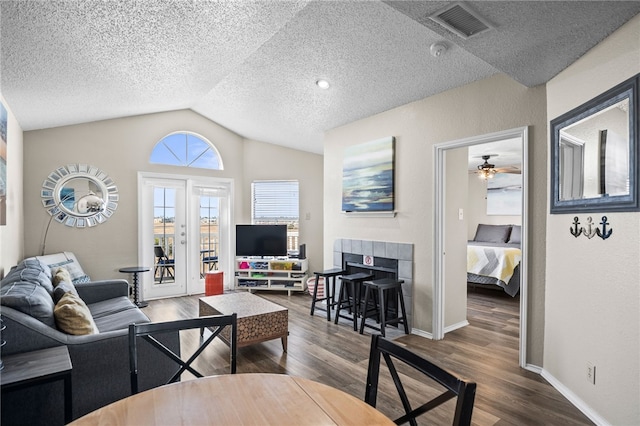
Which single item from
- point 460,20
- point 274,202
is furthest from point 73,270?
point 460,20

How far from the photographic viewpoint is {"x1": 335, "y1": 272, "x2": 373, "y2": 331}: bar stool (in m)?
3.78

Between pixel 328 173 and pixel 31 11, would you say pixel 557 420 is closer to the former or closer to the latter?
pixel 328 173

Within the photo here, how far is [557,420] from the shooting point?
2092 mm

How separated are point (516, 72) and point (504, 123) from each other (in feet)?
1.80

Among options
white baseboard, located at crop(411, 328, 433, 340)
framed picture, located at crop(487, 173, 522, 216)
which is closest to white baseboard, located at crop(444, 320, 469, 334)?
white baseboard, located at crop(411, 328, 433, 340)

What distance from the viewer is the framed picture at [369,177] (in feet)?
12.8

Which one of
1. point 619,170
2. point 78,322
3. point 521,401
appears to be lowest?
point 521,401

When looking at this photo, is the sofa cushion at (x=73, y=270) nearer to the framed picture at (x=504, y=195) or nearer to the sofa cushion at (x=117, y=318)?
the sofa cushion at (x=117, y=318)

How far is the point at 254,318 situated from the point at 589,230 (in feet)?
8.65

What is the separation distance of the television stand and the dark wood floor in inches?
44.3

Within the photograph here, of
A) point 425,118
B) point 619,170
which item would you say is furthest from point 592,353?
point 425,118

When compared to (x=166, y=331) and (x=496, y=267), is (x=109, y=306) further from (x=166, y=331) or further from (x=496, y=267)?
(x=496, y=267)

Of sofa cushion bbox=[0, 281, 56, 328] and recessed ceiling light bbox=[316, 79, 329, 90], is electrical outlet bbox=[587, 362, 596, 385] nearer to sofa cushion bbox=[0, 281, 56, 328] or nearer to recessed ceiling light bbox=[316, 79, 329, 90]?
recessed ceiling light bbox=[316, 79, 329, 90]

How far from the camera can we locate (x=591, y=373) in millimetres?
2119
